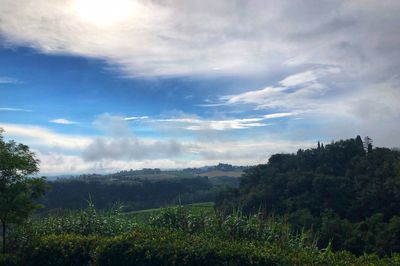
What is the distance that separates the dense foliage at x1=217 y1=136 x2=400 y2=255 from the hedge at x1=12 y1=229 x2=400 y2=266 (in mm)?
20106

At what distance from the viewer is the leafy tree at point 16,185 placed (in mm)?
10070

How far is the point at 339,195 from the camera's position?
3688 centimetres

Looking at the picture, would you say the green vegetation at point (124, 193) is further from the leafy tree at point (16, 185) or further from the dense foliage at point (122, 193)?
the leafy tree at point (16, 185)

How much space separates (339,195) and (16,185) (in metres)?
32.2

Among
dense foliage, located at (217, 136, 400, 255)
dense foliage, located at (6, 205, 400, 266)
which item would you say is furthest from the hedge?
dense foliage, located at (217, 136, 400, 255)

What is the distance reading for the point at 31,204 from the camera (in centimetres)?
1038

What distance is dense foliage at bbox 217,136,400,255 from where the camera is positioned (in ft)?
93.2

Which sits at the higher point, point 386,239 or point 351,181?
point 351,181

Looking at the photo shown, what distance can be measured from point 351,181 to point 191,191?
36.8 metres

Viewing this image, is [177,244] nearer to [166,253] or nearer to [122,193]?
[166,253]

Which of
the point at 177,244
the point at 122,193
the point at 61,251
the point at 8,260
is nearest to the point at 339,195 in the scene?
the point at 177,244

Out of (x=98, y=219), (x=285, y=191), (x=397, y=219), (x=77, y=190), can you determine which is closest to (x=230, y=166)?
(x=77, y=190)

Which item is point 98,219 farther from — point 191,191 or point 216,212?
point 191,191

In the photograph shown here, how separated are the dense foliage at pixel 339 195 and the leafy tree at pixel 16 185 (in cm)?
1981
